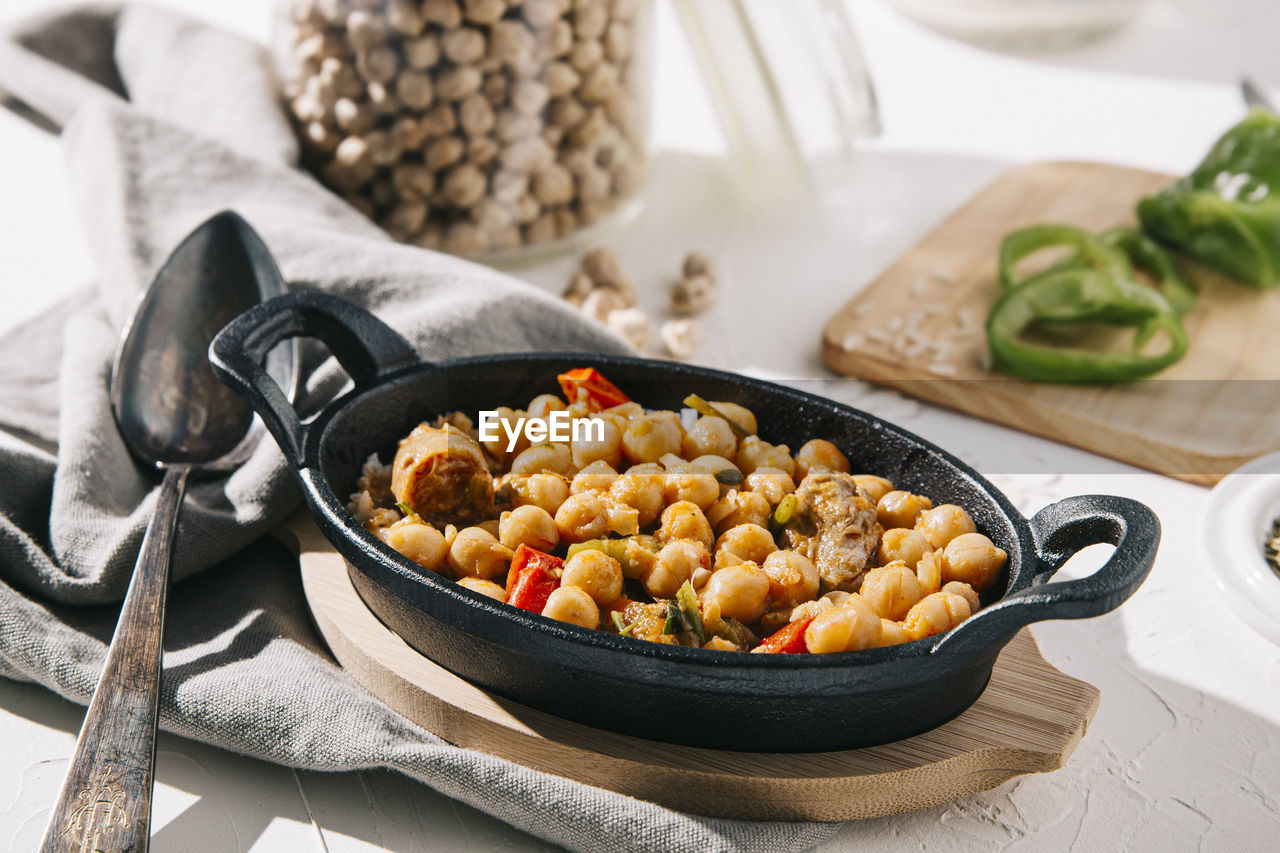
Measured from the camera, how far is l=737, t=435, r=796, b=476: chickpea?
3.61ft

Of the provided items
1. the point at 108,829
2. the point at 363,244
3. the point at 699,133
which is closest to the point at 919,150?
the point at 699,133

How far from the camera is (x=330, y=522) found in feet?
3.09

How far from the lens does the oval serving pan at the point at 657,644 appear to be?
804 mm

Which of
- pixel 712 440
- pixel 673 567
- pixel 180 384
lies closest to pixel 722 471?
pixel 712 440

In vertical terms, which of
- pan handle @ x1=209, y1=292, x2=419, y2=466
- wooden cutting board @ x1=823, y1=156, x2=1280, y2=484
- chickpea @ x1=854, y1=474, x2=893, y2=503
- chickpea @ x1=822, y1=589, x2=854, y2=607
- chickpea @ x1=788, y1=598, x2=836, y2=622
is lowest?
wooden cutting board @ x1=823, y1=156, x2=1280, y2=484

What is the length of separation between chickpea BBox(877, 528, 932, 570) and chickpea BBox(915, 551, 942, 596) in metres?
0.02

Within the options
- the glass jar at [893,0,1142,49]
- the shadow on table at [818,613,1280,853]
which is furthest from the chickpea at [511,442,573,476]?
the glass jar at [893,0,1142,49]

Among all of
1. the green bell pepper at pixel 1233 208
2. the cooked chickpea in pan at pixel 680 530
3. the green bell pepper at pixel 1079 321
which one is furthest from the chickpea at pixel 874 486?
the green bell pepper at pixel 1233 208

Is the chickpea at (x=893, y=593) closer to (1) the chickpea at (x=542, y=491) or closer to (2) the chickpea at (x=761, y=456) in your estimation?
(2) the chickpea at (x=761, y=456)

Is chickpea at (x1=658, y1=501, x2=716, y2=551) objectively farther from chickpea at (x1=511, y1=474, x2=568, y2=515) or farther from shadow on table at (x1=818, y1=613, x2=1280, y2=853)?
shadow on table at (x1=818, y1=613, x2=1280, y2=853)

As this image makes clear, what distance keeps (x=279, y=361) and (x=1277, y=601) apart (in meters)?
1.11

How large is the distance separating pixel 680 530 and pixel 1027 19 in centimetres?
228

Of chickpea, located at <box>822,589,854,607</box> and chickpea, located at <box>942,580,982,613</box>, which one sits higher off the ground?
chickpea, located at <box>942,580,982,613</box>

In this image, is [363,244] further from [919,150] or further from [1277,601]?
[919,150]
